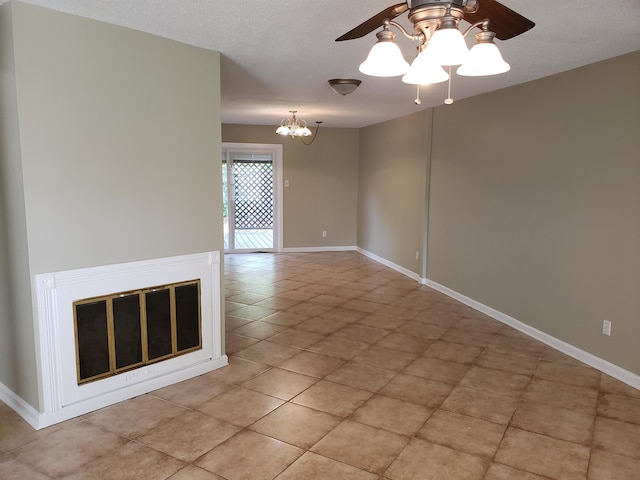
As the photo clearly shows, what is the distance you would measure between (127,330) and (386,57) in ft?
7.13

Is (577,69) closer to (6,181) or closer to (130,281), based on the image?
(130,281)

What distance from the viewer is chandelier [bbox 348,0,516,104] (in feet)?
4.69

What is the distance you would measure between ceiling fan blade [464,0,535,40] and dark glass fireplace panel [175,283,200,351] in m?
2.33

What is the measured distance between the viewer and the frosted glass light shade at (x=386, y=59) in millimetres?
1619

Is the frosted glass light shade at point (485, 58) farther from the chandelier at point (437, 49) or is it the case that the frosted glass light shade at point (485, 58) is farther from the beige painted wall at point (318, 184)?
the beige painted wall at point (318, 184)

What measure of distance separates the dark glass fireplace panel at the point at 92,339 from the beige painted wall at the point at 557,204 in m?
3.37

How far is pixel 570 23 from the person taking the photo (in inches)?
95.2

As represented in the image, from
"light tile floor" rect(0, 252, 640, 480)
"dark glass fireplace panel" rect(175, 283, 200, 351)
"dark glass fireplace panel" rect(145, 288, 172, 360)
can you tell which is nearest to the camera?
"light tile floor" rect(0, 252, 640, 480)

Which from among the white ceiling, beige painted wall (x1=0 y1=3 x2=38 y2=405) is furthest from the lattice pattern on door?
beige painted wall (x1=0 y1=3 x2=38 y2=405)

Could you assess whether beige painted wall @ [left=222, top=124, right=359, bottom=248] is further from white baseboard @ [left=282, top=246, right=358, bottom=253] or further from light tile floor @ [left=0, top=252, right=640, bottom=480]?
light tile floor @ [left=0, top=252, right=640, bottom=480]

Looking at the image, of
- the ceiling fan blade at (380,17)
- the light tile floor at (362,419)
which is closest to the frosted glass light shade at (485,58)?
the ceiling fan blade at (380,17)

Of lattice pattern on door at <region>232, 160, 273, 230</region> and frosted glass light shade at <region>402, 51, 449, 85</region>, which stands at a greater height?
frosted glass light shade at <region>402, 51, 449, 85</region>

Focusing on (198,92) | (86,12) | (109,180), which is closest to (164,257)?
(109,180)

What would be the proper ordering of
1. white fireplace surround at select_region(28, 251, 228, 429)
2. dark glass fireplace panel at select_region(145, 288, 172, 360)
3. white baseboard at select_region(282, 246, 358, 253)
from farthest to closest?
white baseboard at select_region(282, 246, 358, 253), dark glass fireplace panel at select_region(145, 288, 172, 360), white fireplace surround at select_region(28, 251, 228, 429)
